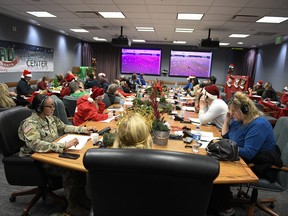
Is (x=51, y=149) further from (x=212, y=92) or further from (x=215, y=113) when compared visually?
(x=212, y=92)

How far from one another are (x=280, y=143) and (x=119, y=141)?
1.75 metres

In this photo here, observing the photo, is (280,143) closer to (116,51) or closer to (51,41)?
(51,41)

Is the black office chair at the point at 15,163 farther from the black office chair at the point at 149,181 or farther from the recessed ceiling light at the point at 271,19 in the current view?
the recessed ceiling light at the point at 271,19

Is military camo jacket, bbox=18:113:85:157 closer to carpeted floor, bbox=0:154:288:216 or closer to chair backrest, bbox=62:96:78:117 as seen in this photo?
carpeted floor, bbox=0:154:288:216

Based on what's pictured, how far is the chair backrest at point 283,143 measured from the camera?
1.97 m

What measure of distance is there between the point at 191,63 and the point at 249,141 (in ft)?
31.5

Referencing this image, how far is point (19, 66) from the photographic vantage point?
7027 millimetres

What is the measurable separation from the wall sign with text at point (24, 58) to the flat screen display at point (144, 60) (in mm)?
4089

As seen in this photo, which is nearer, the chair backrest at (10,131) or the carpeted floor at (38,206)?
the chair backrest at (10,131)

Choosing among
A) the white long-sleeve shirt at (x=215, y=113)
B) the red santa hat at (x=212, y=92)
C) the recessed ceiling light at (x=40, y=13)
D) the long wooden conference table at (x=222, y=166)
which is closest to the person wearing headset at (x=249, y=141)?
the long wooden conference table at (x=222, y=166)

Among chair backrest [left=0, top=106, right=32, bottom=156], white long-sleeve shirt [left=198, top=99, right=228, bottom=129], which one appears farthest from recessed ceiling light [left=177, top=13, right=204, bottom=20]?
chair backrest [left=0, top=106, right=32, bottom=156]

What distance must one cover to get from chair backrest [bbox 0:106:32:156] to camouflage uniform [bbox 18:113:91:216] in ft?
0.31

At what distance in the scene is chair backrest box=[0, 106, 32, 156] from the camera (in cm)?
187

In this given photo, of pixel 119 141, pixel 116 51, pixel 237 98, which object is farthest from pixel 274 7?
pixel 116 51
